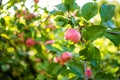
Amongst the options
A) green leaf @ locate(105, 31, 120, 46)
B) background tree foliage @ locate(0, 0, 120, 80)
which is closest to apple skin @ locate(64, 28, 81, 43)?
background tree foliage @ locate(0, 0, 120, 80)

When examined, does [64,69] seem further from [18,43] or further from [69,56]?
[18,43]

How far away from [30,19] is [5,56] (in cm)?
59

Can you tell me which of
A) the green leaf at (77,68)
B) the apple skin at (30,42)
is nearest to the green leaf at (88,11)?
the green leaf at (77,68)

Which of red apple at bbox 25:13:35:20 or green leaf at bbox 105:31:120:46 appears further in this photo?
red apple at bbox 25:13:35:20

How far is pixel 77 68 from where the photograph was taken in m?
1.44

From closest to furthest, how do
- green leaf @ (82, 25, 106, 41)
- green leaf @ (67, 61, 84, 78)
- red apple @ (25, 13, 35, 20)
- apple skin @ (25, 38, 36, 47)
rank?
green leaf @ (82, 25, 106, 41) < green leaf @ (67, 61, 84, 78) < red apple @ (25, 13, 35, 20) < apple skin @ (25, 38, 36, 47)

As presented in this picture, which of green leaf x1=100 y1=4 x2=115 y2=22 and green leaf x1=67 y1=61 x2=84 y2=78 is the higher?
green leaf x1=100 y1=4 x2=115 y2=22

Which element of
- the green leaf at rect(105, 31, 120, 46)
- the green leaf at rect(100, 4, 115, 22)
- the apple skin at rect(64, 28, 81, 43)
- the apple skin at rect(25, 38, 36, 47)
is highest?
the green leaf at rect(100, 4, 115, 22)

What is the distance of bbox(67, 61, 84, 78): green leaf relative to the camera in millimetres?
1435

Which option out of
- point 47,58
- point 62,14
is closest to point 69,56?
point 62,14

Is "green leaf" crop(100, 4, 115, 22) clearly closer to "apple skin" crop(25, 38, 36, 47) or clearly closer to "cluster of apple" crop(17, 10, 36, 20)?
"cluster of apple" crop(17, 10, 36, 20)

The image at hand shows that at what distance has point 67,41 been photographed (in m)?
1.42

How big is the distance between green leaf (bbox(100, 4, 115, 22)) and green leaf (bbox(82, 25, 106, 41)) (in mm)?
119

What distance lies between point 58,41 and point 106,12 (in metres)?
0.30
